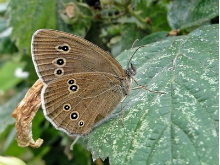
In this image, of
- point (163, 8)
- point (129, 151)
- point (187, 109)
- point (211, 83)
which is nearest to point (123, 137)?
point (129, 151)

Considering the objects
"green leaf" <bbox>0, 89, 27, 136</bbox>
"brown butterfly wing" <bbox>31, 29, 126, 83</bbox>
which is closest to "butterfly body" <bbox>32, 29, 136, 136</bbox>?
"brown butterfly wing" <bbox>31, 29, 126, 83</bbox>

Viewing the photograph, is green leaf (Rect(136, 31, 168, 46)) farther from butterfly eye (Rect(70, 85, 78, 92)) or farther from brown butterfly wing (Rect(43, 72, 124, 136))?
butterfly eye (Rect(70, 85, 78, 92))

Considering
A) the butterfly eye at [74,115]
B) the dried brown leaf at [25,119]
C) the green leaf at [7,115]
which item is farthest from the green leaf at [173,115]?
the green leaf at [7,115]

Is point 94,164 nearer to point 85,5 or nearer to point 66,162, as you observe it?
point 66,162

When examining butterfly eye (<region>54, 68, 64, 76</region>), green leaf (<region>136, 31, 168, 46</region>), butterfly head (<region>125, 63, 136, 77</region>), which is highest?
butterfly eye (<region>54, 68, 64, 76</region>)

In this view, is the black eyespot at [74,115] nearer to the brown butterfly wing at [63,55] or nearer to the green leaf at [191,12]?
the brown butterfly wing at [63,55]
